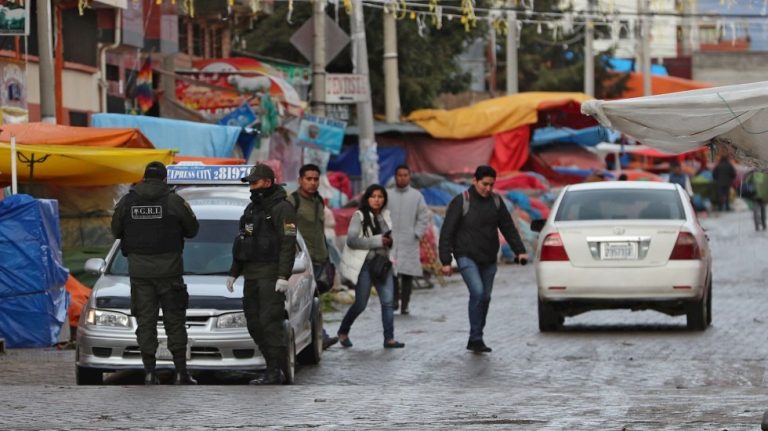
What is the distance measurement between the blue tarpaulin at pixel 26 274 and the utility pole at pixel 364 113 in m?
11.9

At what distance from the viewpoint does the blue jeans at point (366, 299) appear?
17406 millimetres

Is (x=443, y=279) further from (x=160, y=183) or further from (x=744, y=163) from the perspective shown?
(x=744, y=163)

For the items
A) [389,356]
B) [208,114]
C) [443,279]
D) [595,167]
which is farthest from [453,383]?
[595,167]

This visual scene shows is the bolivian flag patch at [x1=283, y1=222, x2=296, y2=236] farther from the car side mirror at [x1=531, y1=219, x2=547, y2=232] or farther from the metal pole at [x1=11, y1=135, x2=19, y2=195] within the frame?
the car side mirror at [x1=531, y1=219, x2=547, y2=232]

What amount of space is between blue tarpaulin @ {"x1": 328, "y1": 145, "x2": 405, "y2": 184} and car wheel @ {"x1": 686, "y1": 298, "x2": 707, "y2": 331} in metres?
20.1

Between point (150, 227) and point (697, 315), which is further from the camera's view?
point (697, 315)

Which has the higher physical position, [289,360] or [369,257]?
[369,257]

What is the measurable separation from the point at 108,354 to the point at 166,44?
66.3 ft

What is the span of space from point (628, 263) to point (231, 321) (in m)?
5.79

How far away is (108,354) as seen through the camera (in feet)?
45.2

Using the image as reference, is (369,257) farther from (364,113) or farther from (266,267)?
(364,113)

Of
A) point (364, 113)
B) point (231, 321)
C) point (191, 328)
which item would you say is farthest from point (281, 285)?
point (364, 113)

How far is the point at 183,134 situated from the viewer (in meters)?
24.4

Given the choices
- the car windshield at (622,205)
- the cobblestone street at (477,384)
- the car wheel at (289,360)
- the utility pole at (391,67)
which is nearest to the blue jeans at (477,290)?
the cobblestone street at (477,384)
